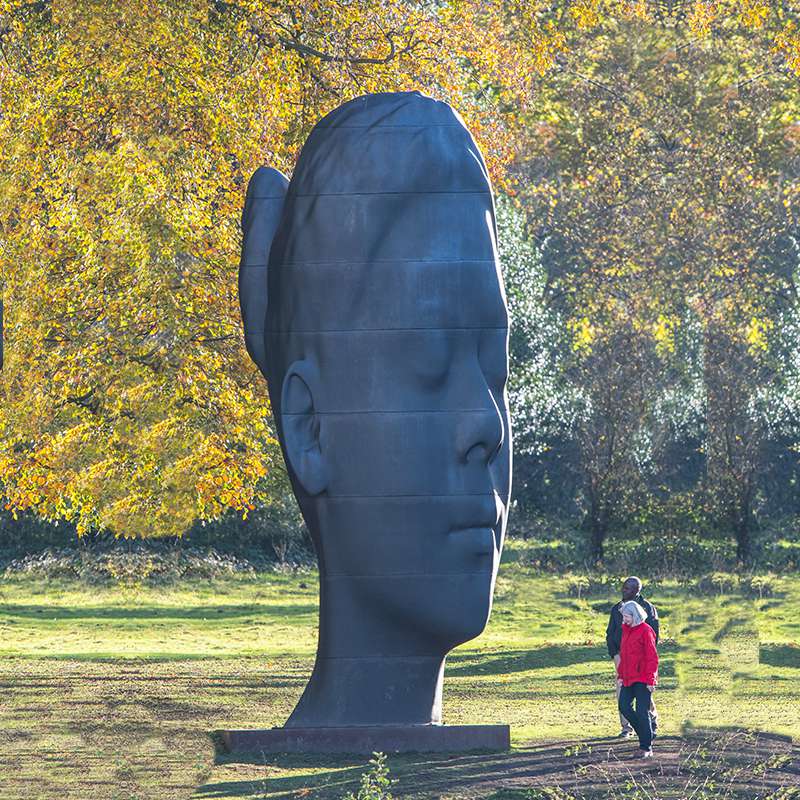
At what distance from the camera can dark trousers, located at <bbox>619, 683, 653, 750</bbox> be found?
1339 cm

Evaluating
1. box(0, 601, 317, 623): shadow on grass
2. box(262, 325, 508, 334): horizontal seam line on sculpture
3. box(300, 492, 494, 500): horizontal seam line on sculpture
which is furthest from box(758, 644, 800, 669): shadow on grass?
box(262, 325, 508, 334): horizontal seam line on sculpture

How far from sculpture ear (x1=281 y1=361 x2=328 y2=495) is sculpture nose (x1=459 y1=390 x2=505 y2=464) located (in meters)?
1.06

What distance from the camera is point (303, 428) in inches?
516

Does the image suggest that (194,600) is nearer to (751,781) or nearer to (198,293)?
(198,293)

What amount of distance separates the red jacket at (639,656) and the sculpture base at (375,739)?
3.87ft

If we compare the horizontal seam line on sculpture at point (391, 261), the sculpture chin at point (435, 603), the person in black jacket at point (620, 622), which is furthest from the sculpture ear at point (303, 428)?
the person in black jacket at point (620, 622)

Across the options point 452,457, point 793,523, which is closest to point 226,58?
point 452,457

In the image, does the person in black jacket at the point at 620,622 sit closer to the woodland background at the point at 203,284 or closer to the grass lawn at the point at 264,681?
the grass lawn at the point at 264,681

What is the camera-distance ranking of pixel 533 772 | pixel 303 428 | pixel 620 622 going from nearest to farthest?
pixel 533 772
pixel 303 428
pixel 620 622

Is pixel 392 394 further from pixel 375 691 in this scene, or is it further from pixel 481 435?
pixel 375 691

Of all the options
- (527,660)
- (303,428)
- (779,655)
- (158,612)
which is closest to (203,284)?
(303,428)

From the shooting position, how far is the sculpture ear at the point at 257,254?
1358 cm

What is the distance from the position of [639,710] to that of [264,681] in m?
6.89

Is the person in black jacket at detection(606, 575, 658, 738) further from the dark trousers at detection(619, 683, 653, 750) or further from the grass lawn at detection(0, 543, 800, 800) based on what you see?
the dark trousers at detection(619, 683, 653, 750)
